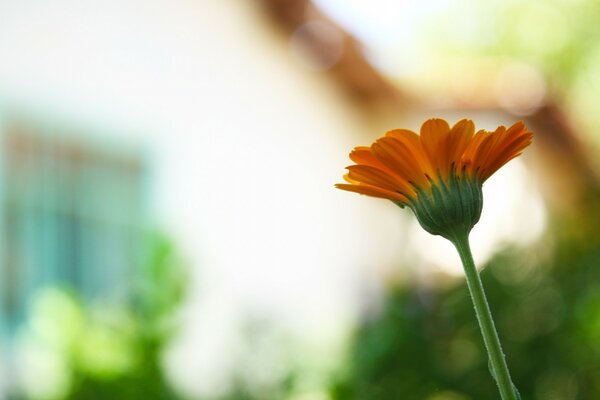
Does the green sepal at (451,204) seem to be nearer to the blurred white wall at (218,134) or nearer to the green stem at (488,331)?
the green stem at (488,331)

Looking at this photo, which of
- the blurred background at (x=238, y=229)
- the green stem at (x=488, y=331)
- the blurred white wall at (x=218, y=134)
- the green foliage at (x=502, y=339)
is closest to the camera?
the green stem at (x=488, y=331)

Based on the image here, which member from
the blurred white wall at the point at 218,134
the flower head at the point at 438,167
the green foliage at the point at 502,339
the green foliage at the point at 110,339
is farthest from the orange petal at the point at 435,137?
the blurred white wall at the point at 218,134

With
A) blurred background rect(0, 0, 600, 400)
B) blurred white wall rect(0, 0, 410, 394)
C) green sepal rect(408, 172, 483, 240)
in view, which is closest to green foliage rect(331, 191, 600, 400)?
blurred background rect(0, 0, 600, 400)

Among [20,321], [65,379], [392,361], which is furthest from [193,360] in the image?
[392,361]

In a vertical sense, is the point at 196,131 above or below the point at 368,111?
below

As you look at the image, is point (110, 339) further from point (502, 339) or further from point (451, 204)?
point (451, 204)

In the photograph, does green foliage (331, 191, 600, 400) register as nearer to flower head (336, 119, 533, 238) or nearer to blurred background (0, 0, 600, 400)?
blurred background (0, 0, 600, 400)

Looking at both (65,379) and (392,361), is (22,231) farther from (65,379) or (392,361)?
(392,361)
